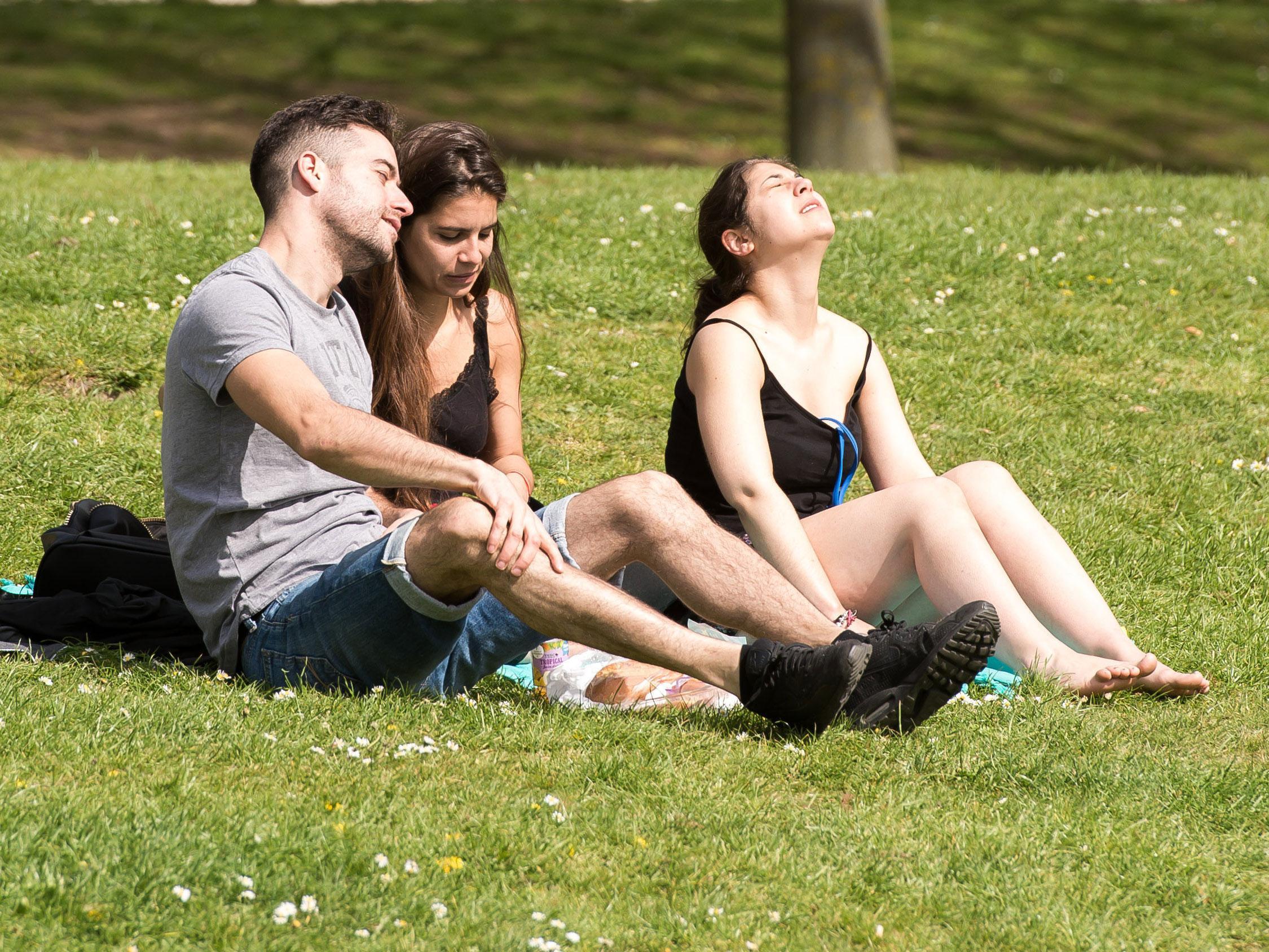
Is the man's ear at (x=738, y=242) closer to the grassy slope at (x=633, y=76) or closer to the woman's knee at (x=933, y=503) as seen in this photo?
the woman's knee at (x=933, y=503)

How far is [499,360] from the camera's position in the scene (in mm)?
5180

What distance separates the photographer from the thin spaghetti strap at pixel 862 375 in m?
4.99

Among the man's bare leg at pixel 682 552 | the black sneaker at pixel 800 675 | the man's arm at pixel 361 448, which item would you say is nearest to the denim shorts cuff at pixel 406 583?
the man's arm at pixel 361 448

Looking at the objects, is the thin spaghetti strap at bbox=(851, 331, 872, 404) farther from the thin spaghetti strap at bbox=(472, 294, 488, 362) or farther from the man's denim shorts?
the man's denim shorts

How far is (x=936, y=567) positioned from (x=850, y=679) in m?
0.83

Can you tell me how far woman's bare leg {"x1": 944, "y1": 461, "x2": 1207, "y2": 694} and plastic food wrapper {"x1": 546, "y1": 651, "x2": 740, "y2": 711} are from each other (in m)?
1.01

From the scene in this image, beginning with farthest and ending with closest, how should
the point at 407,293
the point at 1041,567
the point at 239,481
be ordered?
the point at 407,293, the point at 1041,567, the point at 239,481

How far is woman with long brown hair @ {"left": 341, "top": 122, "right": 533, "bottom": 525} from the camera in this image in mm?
4629

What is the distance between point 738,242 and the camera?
494 centimetres

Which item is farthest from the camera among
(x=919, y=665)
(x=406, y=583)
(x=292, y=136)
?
(x=292, y=136)

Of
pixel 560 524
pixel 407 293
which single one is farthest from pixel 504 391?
pixel 560 524

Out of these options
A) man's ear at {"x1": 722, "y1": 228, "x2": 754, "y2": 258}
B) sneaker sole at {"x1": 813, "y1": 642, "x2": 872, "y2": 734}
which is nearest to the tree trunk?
man's ear at {"x1": 722, "y1": 228, "x2": 754, "y2": 258}

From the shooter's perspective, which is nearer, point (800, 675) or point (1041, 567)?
point (800, 675)

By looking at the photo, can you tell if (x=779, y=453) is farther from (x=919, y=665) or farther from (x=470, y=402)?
(x=919, y=665)
